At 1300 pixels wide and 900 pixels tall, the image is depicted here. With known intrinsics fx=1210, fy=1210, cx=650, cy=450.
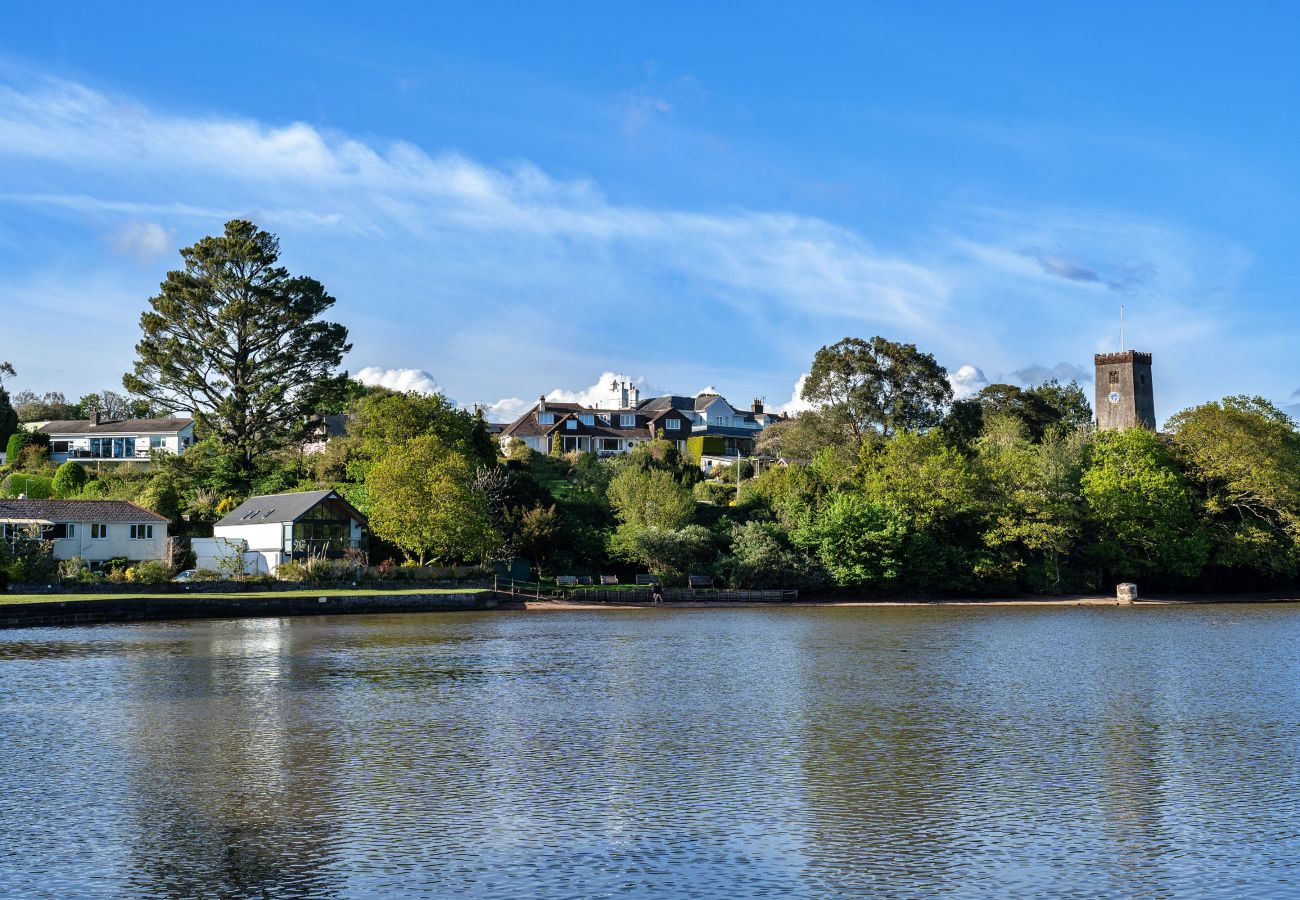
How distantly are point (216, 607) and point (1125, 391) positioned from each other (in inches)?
4122

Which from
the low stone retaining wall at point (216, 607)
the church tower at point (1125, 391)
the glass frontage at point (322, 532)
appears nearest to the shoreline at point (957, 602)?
the low stone retaining wall at point (216, 607)

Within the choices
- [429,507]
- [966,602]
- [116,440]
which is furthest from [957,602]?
[116,440]

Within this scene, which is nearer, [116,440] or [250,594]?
[250,594]

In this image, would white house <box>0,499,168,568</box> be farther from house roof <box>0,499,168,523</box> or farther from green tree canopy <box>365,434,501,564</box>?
green tree canopy <box>365,434,501,564</box>

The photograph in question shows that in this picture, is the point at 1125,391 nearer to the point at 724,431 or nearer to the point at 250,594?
the point at 724,431

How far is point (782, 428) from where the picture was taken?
9550 cm

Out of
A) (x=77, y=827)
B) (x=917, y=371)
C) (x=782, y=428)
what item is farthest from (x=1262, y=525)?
(x=77, y=827)

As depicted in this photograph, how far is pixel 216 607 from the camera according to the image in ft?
180

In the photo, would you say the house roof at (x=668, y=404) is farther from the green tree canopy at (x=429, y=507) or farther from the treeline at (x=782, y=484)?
the green tree canopy at (x=429, y=507)

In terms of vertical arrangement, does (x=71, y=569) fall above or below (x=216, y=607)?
above

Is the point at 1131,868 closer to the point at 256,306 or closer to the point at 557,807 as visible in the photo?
the point at 557,807

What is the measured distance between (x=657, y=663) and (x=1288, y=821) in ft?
69.8

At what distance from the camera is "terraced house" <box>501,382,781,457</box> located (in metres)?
128

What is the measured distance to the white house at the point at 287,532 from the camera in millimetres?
67625
